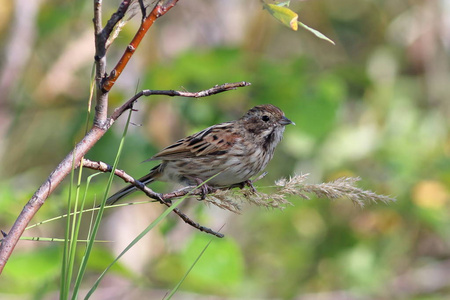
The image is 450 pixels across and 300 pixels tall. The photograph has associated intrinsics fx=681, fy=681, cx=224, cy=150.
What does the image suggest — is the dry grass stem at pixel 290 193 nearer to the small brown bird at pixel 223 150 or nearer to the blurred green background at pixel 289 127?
the small brown bird at pixel 223 150

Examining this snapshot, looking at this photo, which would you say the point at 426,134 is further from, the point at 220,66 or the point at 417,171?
the point at 220,66

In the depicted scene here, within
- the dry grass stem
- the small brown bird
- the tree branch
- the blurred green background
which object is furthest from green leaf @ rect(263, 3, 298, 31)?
the blurred green background

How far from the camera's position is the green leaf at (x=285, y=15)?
1.50 m

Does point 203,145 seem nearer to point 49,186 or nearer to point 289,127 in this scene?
point 289,127

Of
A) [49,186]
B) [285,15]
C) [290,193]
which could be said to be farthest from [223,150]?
[49,186]

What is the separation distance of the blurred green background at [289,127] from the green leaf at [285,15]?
301 centimetres

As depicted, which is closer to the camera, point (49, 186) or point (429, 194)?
point (49, 186)

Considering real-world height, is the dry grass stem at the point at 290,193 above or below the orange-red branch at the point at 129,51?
below

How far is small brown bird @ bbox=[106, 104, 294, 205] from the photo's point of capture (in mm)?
3535

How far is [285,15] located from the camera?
1520 millimetres

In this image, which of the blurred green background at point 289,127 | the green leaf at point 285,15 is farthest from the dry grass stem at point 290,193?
the blurred green background at point 289,127

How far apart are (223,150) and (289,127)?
150 cm

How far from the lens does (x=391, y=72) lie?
6.18 meters

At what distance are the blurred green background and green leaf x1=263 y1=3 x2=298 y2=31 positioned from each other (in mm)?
3014
